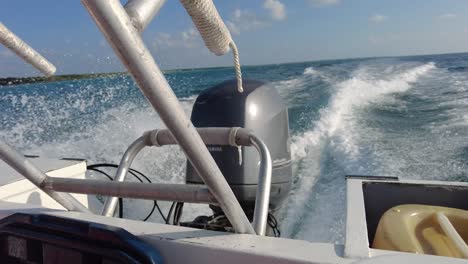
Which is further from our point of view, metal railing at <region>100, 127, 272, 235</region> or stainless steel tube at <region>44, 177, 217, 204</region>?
metal railing at <region>100, 127, 272, 235</region>

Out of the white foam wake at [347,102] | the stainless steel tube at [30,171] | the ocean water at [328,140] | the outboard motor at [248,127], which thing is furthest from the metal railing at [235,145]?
the white foam wake at [347,102]

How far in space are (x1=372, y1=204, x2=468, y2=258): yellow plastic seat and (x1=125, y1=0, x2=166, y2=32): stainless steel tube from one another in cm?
76

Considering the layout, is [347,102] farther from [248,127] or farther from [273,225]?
[273,225]

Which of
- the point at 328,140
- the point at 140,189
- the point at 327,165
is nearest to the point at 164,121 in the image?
the point at 140,189

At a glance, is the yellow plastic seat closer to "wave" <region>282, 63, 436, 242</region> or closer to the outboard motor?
the outboard motor

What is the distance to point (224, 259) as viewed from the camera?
28.6 inches

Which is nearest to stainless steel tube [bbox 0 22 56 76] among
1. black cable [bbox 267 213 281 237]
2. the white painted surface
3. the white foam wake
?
the white painted surface

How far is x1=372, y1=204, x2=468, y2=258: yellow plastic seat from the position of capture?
93 centimetres

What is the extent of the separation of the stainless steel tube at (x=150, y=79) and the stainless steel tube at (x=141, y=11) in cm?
2

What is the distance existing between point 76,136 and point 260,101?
12.1ft

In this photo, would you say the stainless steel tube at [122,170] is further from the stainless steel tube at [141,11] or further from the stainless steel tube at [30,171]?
the stainless steel tube at [141,11]

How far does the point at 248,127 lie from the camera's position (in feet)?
5.49

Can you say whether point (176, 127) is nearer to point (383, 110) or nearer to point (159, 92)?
point (159, 92)

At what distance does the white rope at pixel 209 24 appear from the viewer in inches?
20.5
